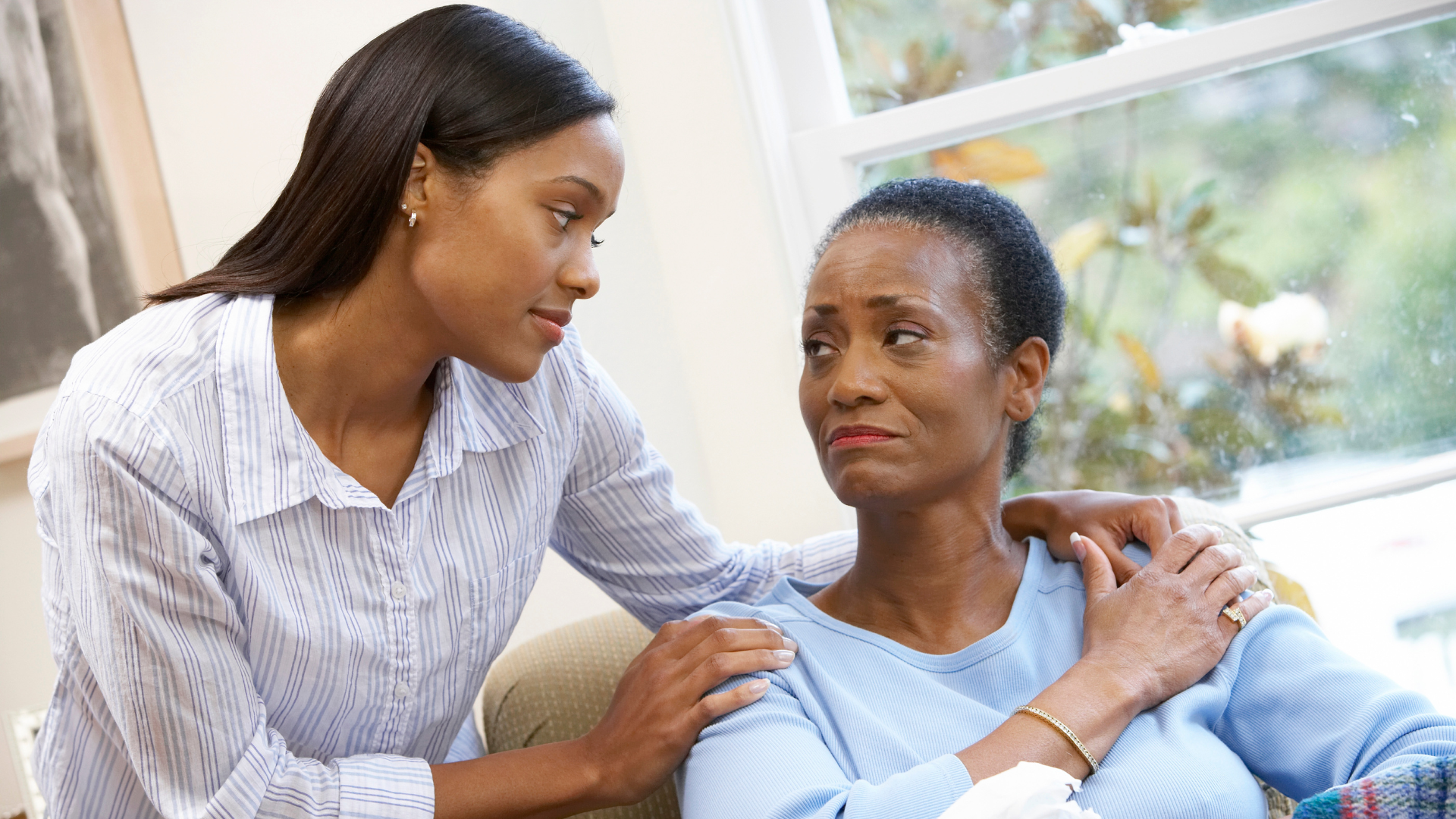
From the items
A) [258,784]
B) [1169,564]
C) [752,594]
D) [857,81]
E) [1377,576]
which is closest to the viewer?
[258,784]

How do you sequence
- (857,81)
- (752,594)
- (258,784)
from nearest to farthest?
(258,784) → (752,594) → (857,81)

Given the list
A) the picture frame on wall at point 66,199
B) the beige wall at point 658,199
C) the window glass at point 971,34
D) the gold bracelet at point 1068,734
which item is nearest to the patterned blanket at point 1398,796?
the gold bracelet at point 1068,734

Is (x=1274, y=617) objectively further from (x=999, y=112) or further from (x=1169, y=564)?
(x=999, y=112)

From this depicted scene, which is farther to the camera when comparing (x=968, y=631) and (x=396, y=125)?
Answer: (x=968, y=631)

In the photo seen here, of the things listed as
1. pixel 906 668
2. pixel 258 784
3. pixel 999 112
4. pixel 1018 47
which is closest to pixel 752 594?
pixel 906 668

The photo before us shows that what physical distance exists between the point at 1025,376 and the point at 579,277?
51 cm

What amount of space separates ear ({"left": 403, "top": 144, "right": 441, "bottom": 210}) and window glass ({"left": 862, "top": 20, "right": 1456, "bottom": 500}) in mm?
1151

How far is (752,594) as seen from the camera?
5.11 feet

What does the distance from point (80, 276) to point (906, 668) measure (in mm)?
1781

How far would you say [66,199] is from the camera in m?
2.15

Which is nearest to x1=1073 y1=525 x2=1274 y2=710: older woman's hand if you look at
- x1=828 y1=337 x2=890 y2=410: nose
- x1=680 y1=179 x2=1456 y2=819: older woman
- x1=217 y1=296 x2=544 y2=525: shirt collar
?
x1=680 y1=179 x2=1456 y2=819: older woman

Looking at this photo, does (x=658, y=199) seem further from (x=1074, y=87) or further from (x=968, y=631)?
(x=968, y=631)

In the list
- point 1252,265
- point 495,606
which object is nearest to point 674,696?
point 495,606

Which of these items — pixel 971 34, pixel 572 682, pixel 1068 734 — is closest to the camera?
pixel 1068 734
